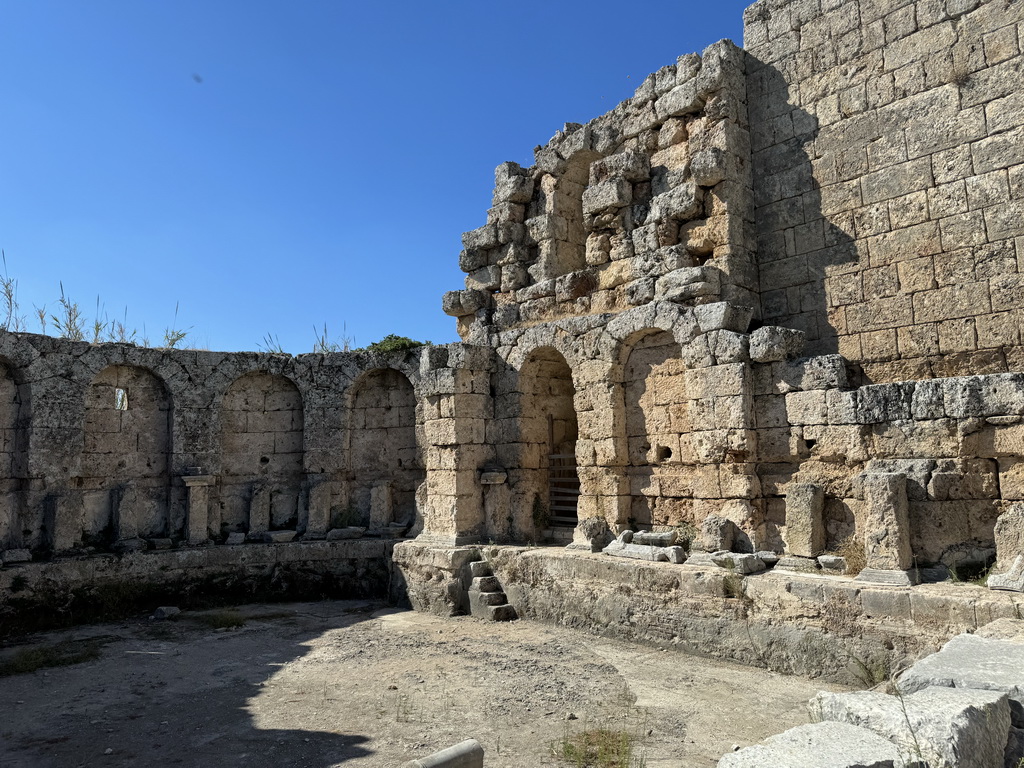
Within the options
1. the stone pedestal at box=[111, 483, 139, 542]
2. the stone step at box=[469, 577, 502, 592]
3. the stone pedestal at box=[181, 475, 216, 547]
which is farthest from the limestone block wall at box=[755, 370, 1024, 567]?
the stone pedestal at box=[111, 483, 139, 542]

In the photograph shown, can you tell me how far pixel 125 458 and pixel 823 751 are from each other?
10465 millimetres

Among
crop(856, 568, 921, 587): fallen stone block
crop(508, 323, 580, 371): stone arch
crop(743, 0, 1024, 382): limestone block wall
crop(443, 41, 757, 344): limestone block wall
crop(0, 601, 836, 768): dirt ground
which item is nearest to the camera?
crop(0, 601, 836, 768): dirt ground

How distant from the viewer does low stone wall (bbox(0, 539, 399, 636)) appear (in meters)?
9.37

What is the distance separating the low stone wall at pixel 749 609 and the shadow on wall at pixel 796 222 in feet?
10.2

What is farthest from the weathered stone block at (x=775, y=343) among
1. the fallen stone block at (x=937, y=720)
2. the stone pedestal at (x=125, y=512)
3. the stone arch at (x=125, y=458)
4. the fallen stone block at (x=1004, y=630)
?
the stone pedestal at (x=125, y=512)

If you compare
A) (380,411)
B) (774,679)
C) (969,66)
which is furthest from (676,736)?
(380,411)

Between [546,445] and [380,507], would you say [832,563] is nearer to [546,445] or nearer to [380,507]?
[546,445]

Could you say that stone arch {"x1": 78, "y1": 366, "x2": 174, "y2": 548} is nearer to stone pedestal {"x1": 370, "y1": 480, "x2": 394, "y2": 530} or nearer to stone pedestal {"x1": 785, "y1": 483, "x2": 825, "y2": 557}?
stone pedestal {"x1": 370, "y1": 480, "x2": 394, "y2": 530}

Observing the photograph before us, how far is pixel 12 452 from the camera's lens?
10016 mm

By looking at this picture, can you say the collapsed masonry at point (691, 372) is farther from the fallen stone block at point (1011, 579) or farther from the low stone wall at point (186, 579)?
the low stone wall at point (186, 579)

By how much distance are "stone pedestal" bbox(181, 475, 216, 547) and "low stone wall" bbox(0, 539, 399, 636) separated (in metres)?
0.33

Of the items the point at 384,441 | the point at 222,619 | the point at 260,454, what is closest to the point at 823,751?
the point at 222,619

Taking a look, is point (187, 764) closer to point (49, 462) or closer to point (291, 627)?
point (291, 627)

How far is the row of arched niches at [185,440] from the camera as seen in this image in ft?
32.8
